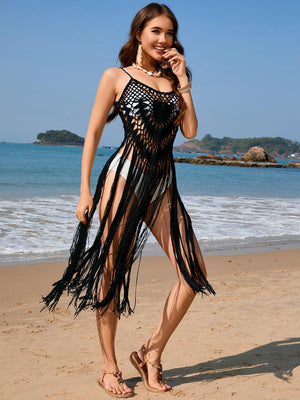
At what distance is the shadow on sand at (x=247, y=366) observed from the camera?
2775 millimetres

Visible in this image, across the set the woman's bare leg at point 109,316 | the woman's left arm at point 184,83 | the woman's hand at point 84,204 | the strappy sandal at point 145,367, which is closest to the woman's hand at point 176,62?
the woman's left arm at point 184,83

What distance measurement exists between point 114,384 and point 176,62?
162cm

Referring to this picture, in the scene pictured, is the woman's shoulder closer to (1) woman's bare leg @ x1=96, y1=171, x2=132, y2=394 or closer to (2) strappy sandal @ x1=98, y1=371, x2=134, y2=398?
(1) woman's bare leg @ x1=96, y1=171, x2=132, y2=394

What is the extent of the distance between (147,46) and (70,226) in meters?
5.68

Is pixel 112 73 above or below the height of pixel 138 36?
below

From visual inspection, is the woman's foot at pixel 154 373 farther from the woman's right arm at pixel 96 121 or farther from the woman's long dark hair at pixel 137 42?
the woman's long dark hair at pixel 137 42

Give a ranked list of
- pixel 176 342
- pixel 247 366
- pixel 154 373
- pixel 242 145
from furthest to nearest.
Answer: pixel 242 145
pixel 176 342
pixel 247 366
pixel 154 373

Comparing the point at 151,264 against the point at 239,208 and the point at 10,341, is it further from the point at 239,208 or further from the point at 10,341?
the point at 239,208

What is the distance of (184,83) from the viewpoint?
99.9 inches

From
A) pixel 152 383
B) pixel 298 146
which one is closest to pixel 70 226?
pixel 152 383

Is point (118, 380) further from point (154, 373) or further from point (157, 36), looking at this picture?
point (157, 36)

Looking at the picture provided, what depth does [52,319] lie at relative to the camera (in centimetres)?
383

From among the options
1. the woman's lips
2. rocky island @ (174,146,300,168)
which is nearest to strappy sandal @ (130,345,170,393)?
the woman's lips

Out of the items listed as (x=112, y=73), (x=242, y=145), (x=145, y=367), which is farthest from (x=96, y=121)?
(x=242, y=145)
